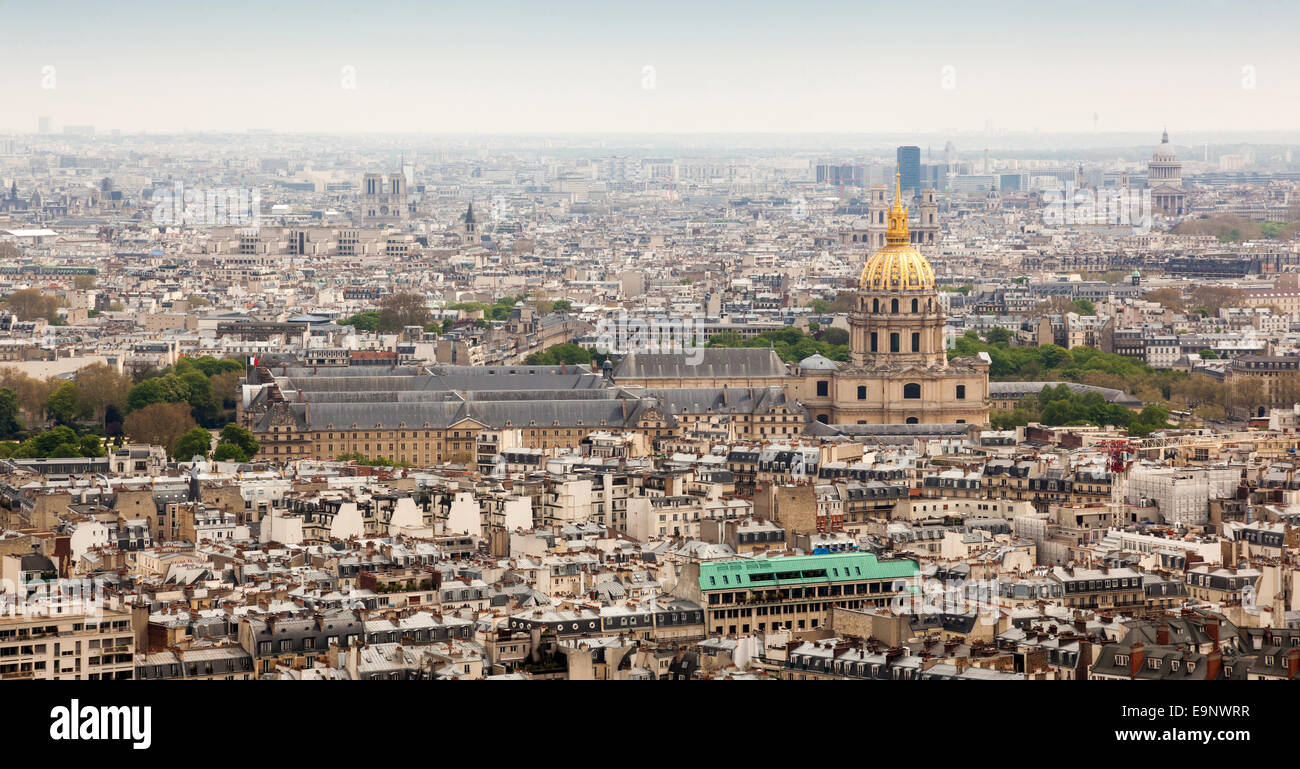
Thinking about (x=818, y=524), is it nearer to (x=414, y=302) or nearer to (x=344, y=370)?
(x=344, y=370)

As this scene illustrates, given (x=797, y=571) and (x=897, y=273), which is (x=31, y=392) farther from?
(x=797, y=571)

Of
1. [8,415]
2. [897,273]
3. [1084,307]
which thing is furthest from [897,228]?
[1084,307]

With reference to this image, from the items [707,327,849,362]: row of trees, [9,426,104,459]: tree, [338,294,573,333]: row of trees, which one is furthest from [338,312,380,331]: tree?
[9,426,104,459]: tree

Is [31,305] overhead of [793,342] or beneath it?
overhead

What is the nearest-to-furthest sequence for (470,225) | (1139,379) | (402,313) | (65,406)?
(65,406) < (1139,379) < (402,313) < (470,225)

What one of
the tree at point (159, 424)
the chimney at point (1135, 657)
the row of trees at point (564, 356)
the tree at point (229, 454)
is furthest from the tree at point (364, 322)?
the chimney at point (1135, 657)

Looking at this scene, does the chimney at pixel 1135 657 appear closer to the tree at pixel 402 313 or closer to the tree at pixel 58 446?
the tree at pixel 58 446
